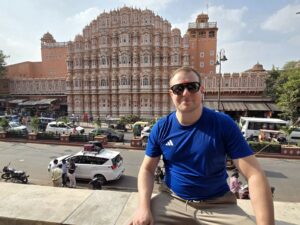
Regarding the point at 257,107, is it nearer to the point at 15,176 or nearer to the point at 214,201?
the point at 15,176

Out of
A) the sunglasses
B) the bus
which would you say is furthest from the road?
the sunglasses

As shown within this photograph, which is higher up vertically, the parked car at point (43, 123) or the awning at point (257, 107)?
the awning at point (257, 107)

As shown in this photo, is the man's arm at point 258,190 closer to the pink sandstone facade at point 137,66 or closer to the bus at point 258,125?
the bus at point 258,125

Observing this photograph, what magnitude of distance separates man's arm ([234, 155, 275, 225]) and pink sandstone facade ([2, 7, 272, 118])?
94.2 ft

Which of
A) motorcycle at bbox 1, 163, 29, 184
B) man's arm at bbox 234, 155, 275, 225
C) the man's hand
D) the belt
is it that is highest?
man's arm at bbox 234, 155, 275, 225

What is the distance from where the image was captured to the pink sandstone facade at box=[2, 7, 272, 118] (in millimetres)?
30250

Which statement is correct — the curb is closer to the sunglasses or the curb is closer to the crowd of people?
the crowd of people

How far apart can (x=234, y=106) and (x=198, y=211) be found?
27.8 metres

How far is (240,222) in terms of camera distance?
1.49 meters

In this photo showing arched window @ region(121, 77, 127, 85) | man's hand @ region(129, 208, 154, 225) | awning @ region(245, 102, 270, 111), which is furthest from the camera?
arched window @ region(121, 77, 127, 85)

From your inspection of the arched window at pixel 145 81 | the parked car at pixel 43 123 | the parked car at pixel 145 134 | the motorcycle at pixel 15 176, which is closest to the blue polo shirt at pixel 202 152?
the motorcycle at pixel 15 176

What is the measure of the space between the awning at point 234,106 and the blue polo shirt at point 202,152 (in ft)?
86.1

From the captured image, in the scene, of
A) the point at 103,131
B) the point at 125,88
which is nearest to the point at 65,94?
the point at 125,88

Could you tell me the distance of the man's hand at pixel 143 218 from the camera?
60.4 inches
